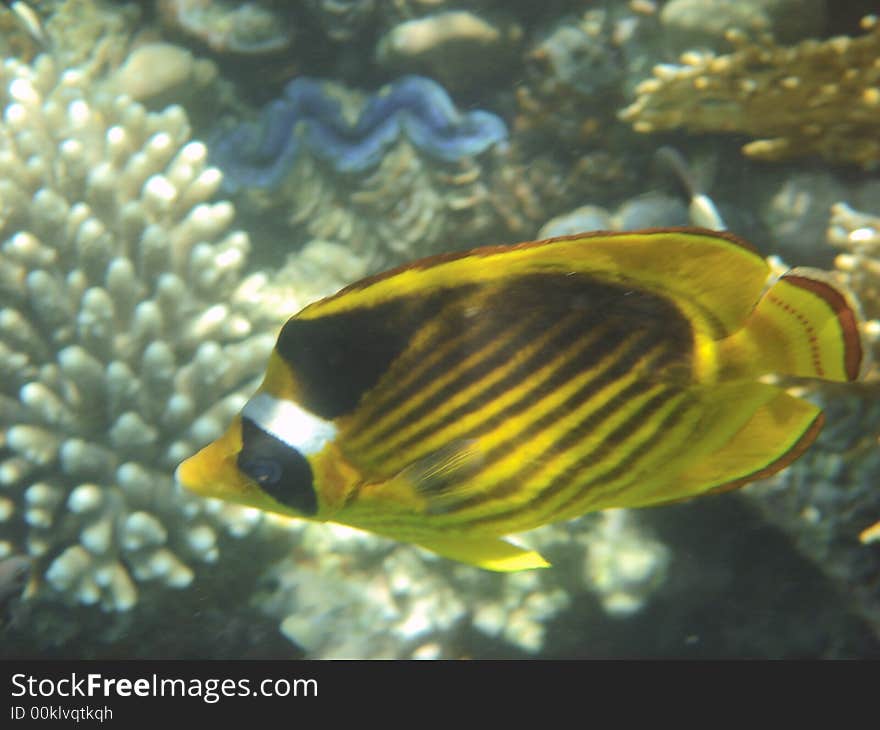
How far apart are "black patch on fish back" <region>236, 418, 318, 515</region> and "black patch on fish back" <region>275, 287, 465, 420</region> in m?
0.09

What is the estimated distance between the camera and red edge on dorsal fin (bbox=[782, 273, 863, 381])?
0.85 m

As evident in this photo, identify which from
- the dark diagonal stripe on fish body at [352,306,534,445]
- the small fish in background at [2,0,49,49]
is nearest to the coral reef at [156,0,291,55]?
the small fish in background at [2,0,49,49]

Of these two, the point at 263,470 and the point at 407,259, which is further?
the point at 407,259

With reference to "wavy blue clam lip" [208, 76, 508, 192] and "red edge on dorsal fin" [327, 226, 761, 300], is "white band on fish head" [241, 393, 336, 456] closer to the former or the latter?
"red edge on dorsal fin" [327, 226, 761, 300]

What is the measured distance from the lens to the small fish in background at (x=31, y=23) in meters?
3.19

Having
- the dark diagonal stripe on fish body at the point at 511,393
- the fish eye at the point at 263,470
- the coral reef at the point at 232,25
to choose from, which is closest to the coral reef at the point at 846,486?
the dark diagonal stripe on fish body at the point at 511,393

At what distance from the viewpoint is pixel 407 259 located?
293 cm

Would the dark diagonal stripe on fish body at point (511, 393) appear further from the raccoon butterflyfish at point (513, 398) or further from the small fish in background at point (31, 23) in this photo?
the small fish in background at point (31, 23)

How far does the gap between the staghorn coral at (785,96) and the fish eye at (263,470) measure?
2.20 m

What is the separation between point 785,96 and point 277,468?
2377mm

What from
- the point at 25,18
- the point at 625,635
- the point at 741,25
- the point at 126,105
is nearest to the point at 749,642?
→ the point at 625,635

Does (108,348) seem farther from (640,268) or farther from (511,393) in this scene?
(640,268)

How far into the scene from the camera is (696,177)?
2531mm

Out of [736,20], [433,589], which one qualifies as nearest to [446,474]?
[433,589]
